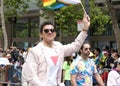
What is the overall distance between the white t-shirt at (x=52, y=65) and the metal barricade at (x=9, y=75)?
31.1 ft

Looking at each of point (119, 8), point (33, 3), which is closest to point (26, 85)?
point (119, 8)

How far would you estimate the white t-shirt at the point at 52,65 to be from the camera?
5.35 metres

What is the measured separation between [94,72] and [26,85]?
9.49 ft

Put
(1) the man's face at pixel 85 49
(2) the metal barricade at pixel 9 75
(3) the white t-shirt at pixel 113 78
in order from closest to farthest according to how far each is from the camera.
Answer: (3) the white t-shirt at pixel 113 78
(1) the man's face at pixel 85 49
(2) the metal barricade at pixel 9 75

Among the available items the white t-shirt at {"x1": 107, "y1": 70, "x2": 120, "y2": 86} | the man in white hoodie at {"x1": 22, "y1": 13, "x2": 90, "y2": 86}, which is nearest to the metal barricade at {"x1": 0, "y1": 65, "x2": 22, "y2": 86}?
the white t-shirt at {"x1": 107, "y1": 70, "x2": 120, "y2": 86}

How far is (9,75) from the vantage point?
15.0 m

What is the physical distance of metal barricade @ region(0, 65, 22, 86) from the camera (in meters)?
14.9

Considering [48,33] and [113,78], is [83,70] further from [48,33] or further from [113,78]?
[48,33]

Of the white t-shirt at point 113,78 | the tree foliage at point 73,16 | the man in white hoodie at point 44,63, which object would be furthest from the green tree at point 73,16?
the man in white hoodie at point 44,63

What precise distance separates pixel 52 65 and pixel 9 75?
388 inches

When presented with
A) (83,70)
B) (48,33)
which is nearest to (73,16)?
(83,70)

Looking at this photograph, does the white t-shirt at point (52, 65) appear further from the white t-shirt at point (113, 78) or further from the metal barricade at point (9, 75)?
the metal barricade at point (9, 75)

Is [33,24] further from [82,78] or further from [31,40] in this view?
[82,78]

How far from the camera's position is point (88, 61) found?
804cm
